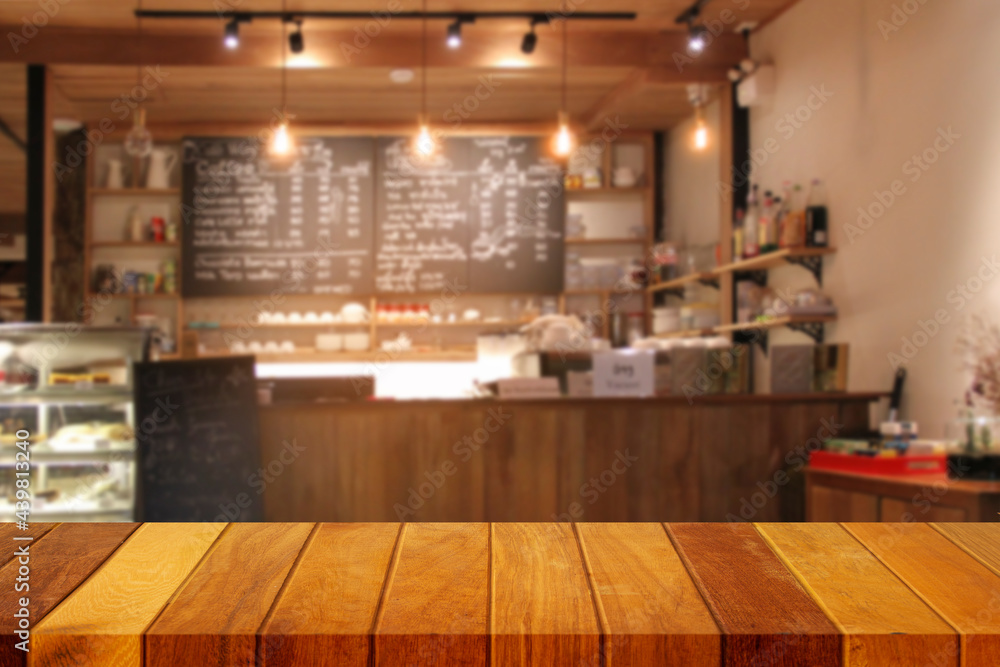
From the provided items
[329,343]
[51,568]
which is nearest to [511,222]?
[329,343]

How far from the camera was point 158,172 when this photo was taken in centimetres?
662

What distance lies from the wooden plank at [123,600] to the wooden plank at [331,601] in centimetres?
13

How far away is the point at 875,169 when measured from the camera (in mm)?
4008

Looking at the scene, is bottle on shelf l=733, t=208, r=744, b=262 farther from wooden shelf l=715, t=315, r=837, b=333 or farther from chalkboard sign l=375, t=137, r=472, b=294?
chalkboard sign l=375, t=137, r=472, b=294

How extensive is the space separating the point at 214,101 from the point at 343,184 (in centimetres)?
104

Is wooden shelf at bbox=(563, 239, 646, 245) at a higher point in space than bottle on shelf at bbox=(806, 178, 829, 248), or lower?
higher

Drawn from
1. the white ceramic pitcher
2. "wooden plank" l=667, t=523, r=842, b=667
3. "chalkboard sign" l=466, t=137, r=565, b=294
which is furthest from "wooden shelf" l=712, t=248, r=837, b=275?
the white ceramic pitcher

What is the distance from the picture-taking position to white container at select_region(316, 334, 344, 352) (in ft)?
21.3

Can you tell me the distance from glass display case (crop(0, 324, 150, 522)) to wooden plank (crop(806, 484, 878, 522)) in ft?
8.98

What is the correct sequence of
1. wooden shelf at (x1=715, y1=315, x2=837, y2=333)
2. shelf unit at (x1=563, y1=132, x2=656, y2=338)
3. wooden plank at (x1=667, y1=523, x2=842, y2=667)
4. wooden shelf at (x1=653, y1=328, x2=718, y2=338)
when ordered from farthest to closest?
shelf unit at (x1=563, y1=132, x2=656, y2=338)
wooden shelf at (x1=653, y1=328, x2=718, y2=338)
wooden shelf at (x1=715, y1=315, x2=837, y2=333)
wooden plank at (x1=667, y1=523, x2=842, y2=667)

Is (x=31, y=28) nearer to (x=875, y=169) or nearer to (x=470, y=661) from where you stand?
(x=875, y=169)

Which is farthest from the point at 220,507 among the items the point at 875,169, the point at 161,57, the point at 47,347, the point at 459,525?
the point at 875,169

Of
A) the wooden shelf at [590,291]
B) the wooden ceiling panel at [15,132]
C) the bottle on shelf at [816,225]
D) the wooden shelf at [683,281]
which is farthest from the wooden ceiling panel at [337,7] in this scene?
the wooden shelf at [590,291]

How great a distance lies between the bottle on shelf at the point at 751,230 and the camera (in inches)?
192
